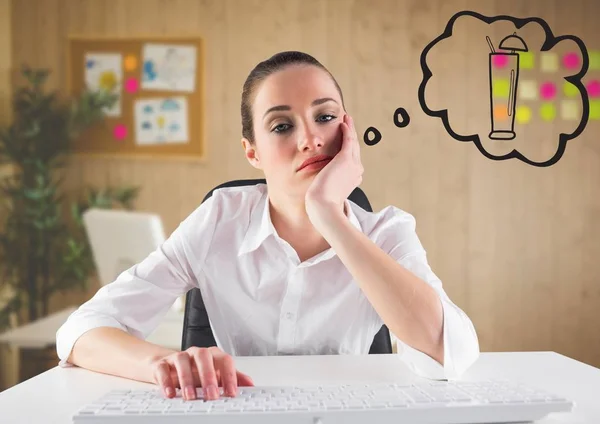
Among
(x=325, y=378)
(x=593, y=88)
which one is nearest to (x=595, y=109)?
(x=593, y=88)

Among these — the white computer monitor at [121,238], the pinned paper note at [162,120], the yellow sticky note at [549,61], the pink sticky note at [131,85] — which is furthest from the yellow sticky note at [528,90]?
the white computer monitor at [121,238]

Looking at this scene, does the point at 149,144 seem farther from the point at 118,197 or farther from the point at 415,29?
the point at 415,29

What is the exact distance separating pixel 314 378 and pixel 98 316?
0.44m

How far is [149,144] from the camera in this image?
445 centimetres

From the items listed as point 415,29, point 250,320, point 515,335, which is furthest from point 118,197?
point 250,320

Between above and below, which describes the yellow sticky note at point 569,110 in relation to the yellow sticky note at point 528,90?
below

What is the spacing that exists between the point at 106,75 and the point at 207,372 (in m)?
3.82

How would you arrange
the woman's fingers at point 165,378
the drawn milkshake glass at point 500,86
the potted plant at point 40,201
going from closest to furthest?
the woman's fingers at point 165,378 < the potted plant at point 40,201 < the drawn milkshake glass at point 500,86

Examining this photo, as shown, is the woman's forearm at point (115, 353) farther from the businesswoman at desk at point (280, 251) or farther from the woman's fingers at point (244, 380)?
the woman's fingers at point (244, 380)

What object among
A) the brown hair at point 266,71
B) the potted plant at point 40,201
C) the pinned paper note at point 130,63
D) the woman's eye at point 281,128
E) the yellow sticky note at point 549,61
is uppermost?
the yellow sticky note at point 549,61

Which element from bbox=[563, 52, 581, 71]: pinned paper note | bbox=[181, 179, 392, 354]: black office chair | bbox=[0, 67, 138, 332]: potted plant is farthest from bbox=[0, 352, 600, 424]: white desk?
bbox=[563, 52, 581, 71]: pinned paper note

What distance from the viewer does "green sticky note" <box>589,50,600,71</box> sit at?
438 centimetres

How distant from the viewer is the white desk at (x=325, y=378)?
886mm

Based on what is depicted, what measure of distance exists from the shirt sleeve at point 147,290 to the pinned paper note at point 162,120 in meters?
2.98
